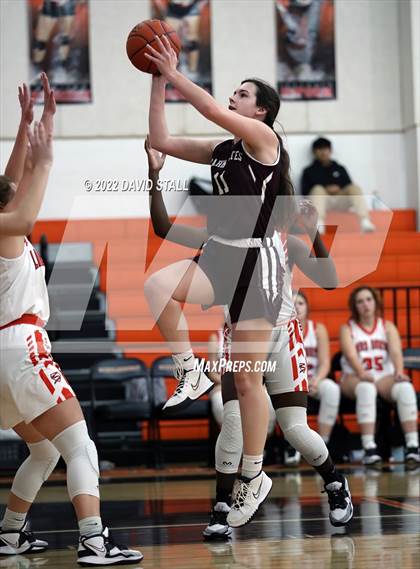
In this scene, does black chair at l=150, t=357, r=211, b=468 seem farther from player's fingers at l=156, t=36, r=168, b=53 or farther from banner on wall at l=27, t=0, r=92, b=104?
banner on wall at l=27, t=0, r=92, b=104

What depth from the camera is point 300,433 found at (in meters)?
5.08

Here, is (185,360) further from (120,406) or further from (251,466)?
(120,406)

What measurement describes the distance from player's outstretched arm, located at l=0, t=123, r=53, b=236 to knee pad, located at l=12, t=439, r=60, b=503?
1.16 meters

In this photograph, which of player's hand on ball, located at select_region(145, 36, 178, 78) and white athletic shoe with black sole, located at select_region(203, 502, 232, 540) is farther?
white athletic shoe with black sole, located at select_region(203, 502, 232, 540)

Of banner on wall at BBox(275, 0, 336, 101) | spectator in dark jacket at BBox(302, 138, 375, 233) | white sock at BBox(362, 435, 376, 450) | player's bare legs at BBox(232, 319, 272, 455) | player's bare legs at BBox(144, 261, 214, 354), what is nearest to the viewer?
player's bare legs at BBox(144, 261, 214, 354)

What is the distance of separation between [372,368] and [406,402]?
0.46 meters

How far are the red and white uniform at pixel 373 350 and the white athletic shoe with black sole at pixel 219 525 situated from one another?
423 centimetres

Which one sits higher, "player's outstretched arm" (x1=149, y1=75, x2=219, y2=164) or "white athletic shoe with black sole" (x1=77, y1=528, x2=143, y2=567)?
"player's outstretched arm" (x1=149, y1=75, x2=219, y2=164)

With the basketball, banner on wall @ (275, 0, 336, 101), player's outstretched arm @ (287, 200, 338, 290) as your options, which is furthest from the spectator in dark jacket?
the basketball

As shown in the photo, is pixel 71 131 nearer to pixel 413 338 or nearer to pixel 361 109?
pixel 361 109

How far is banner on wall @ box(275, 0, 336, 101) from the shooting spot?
14.8m

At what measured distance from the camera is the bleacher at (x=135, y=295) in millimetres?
10031

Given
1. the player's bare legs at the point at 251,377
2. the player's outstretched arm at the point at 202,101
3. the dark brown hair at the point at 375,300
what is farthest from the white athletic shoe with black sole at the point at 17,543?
the dark brown hair at the point at 375,300

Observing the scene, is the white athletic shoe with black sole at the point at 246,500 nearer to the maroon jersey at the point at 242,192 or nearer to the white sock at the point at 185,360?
the white sock at the point at 185,360
